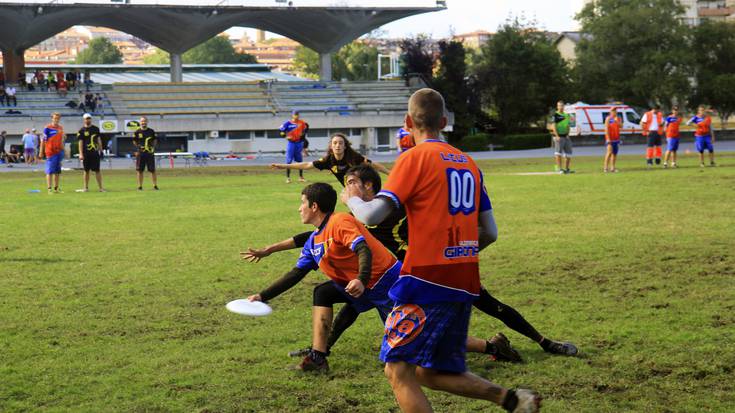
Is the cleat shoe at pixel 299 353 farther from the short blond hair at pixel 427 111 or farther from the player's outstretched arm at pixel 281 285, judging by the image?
the short blond hair at pixel 427 111

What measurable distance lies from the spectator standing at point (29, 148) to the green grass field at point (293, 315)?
93.6 feet

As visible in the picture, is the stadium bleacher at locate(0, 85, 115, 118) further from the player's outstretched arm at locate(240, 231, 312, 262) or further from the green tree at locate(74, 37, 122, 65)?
the green tree at locate(74, 37, 122, 65)

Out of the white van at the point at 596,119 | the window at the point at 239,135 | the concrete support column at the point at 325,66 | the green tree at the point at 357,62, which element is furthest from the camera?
the green tree at the point at 357,62

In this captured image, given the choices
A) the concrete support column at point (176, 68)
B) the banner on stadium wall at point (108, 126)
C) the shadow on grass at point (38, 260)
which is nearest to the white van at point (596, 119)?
the concrete support column at point (176, 68)

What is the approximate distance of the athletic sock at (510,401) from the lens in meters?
4.94

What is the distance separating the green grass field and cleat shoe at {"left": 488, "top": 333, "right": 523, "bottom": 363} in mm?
103

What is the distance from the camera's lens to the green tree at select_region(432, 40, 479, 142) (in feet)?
202

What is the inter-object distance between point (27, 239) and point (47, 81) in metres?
48.7

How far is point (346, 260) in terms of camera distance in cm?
655

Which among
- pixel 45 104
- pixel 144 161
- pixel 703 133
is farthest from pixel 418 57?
pixel 144 161

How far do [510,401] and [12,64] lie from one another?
6355cm

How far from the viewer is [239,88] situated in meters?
64.1

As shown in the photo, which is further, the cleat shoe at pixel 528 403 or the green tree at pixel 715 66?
the green tree at pixel 715 66

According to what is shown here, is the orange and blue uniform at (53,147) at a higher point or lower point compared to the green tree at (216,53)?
lower
